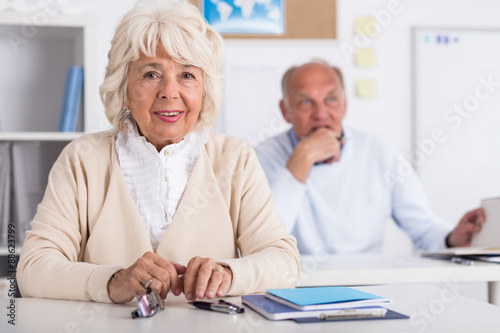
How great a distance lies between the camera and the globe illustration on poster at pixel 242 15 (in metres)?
3.21

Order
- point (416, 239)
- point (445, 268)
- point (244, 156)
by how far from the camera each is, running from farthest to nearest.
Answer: point (416, 239), point (445, 268), point (244, 156)

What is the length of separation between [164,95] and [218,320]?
68cm

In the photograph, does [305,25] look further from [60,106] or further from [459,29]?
[60,106]

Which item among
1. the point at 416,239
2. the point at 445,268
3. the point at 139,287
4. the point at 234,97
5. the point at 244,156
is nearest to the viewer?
the point at 139,287

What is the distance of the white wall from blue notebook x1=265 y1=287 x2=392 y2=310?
211 centimetres

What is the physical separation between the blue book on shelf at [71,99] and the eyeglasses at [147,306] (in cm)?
166

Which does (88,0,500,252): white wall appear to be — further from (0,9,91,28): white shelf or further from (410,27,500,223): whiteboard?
(0,9,91,28): white shelf

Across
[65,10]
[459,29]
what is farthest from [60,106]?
[459,29]

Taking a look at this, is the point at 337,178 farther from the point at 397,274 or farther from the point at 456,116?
the point at 397,274

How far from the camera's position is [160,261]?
1.24 metres

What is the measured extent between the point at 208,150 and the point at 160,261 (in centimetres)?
Answer: 45

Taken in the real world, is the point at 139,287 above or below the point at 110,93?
below

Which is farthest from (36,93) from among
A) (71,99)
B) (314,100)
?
(314,100)

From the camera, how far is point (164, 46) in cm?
151
